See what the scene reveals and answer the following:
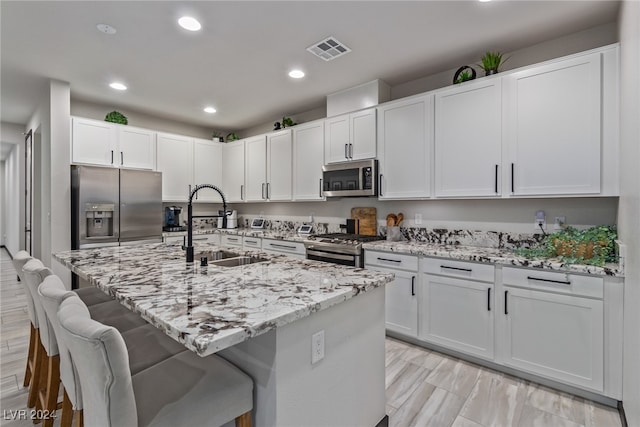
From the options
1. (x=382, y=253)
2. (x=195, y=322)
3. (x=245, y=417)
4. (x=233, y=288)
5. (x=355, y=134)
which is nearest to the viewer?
(x=195, y=322)

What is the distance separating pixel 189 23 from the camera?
95.5 inches

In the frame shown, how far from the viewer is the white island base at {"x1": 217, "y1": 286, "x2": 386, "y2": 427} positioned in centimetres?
116

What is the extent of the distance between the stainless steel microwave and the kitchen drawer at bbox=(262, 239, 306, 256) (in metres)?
0.74

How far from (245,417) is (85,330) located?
2.14 feet

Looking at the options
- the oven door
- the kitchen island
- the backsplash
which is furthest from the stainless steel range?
the kitchen island

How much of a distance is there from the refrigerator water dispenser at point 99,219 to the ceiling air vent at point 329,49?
9.86 ft

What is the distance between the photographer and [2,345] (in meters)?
2.92

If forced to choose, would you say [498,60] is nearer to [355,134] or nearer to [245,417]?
[355,134]

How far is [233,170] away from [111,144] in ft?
5.82

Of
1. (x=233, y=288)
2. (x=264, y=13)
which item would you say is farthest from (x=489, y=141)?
(x=233, y=288)

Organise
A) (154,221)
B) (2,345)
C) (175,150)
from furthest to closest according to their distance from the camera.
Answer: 1. (175,150)
2. (154,221)
3. (2,345)

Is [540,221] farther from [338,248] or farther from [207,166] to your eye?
[207,166]

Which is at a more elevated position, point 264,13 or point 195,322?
point 264,13

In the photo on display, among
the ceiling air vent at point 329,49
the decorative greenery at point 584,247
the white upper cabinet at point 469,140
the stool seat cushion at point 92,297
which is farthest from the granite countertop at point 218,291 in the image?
the ceiling air vent at point 329,49
